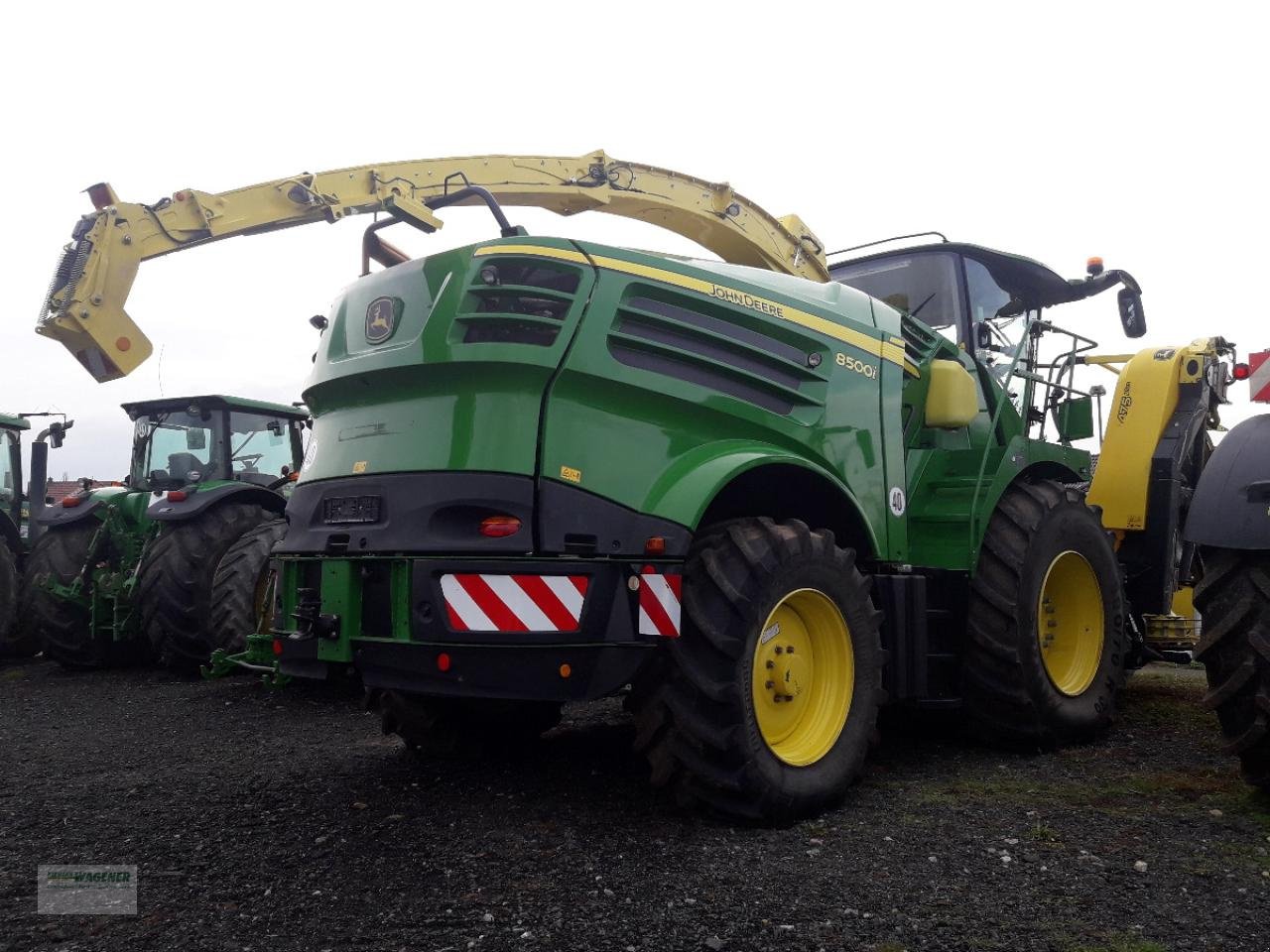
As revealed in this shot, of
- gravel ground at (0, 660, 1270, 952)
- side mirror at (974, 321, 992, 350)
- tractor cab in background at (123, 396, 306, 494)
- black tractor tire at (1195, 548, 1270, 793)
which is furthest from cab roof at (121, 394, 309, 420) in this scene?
black tractor tire at (1195, 548, 1270, 793)

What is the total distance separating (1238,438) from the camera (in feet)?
13.3

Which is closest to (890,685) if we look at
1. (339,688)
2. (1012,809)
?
(1012,809)

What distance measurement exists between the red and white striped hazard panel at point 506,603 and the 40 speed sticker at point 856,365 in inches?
63.9

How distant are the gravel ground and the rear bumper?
1.73 ft

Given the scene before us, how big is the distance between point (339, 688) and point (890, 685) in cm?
399

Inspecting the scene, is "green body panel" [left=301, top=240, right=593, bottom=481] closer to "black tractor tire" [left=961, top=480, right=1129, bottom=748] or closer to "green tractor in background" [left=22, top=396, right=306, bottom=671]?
"black tractor tire" [left=961, top=480, right=1129, bottom=748]

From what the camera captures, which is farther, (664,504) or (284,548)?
(284,548)

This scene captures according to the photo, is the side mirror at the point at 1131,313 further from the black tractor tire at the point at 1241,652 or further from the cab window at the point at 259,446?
the cab window at the point at 259,446

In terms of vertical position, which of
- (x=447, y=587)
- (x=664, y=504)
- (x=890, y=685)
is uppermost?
(x=664, y=504)

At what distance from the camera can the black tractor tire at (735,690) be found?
3516 millimetres

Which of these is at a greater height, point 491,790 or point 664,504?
point 664,504

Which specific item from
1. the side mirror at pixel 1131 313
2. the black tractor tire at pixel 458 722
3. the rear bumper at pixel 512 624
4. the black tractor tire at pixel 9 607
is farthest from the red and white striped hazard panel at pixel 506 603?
the black tractor tire at pixel 9 607

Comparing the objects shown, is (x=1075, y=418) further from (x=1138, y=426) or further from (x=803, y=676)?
(x=803, y=676)

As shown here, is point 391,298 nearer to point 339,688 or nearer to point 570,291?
point 570,291
